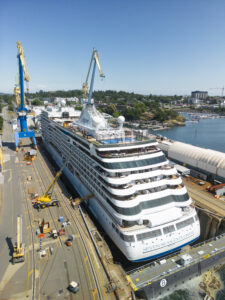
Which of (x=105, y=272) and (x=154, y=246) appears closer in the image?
(x=105, y=272)

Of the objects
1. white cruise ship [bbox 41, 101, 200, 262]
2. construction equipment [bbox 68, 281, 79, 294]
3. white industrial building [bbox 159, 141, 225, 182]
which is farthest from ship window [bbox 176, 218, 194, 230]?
white industrial building [bbox 159, 141, 225, 182]

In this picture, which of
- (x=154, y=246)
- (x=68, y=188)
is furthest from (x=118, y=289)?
(x=68, y=188)

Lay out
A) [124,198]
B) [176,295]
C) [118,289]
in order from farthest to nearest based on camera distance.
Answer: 1. [124,198]
2. [176,295]
3. [118,289]

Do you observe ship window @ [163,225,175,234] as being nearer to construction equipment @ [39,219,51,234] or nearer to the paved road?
the paved road

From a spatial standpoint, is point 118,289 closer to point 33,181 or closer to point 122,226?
point 122,226

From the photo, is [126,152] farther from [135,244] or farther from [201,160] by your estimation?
[201,160]

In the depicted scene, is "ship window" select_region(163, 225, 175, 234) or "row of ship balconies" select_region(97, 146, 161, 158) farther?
"row of ship balconies" select_region(97, 146, 161, 158)

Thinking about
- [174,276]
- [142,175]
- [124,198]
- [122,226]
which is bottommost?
[174,276]
